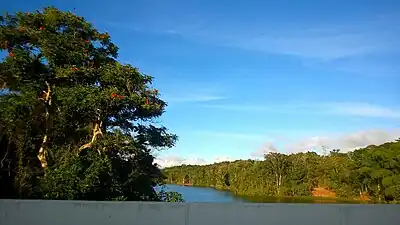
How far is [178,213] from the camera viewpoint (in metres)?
4.04

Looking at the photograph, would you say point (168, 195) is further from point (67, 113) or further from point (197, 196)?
point (197, 196)

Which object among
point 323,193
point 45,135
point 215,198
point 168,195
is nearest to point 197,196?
point 215,198

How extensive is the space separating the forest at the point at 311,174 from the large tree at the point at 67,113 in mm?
12104

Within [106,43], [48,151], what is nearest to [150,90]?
[106,43]

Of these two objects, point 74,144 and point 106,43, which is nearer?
point 74,144

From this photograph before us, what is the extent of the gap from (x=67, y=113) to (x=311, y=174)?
103 feet

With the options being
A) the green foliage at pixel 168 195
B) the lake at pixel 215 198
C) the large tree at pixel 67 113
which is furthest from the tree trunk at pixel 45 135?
the lake at pixel 215 198

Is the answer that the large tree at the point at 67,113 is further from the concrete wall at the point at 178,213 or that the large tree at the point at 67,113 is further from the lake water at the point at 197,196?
the concrete wall at the point at 178,213

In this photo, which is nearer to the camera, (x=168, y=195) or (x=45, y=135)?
(x=45, y=135)

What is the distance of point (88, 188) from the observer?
302 inches

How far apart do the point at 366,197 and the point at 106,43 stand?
25008 mm

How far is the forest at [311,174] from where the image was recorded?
27.3m

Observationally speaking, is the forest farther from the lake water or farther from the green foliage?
the green foliage

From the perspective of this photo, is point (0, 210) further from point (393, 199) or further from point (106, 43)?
point (393, 199)
